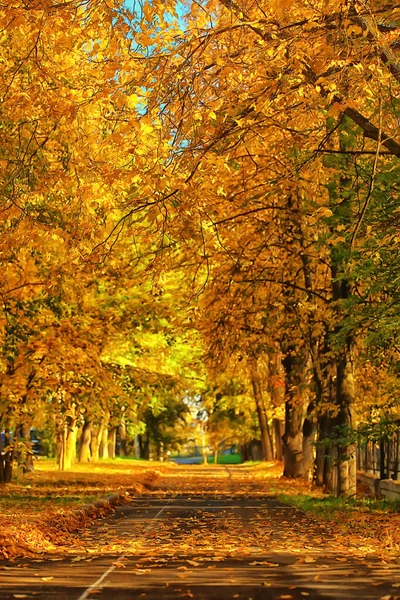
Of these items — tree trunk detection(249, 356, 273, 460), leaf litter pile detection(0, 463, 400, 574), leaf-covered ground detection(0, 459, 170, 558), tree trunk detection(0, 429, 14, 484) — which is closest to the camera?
leaf litter pile detection(0, 463, 400, 574)

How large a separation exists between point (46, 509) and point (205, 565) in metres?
8.17

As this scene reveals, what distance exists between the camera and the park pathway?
33.7 ft

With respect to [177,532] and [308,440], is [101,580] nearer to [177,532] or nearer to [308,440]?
[177,532]

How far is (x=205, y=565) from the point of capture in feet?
41.3

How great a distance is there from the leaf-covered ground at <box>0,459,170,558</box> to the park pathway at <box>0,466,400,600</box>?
44 centimetres

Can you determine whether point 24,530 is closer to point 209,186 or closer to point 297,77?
point 209,186

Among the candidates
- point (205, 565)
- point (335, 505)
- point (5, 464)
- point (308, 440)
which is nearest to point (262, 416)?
point (308, 440)

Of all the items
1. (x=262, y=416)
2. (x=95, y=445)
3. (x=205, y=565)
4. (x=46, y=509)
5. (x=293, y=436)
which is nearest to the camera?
(x=205, y=565)

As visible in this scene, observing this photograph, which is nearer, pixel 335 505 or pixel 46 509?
pixel 46 509

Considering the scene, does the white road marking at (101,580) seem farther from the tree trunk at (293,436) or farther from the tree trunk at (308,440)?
the tree trunk at (293,436)

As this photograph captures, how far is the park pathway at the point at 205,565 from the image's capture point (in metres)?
10.3

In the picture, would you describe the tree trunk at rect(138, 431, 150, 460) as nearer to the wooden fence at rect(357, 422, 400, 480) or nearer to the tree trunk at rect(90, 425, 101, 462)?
the tree trunk at rect(90, 425, 101, 462)

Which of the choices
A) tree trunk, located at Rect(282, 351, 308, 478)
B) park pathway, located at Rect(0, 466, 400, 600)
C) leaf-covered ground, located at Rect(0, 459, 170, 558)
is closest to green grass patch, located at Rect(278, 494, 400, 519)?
park pathway, located at Rect(0, 466, 400, 600)

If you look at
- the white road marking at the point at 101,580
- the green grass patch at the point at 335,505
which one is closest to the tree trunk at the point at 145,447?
the green grass patch at the point at 335,505
